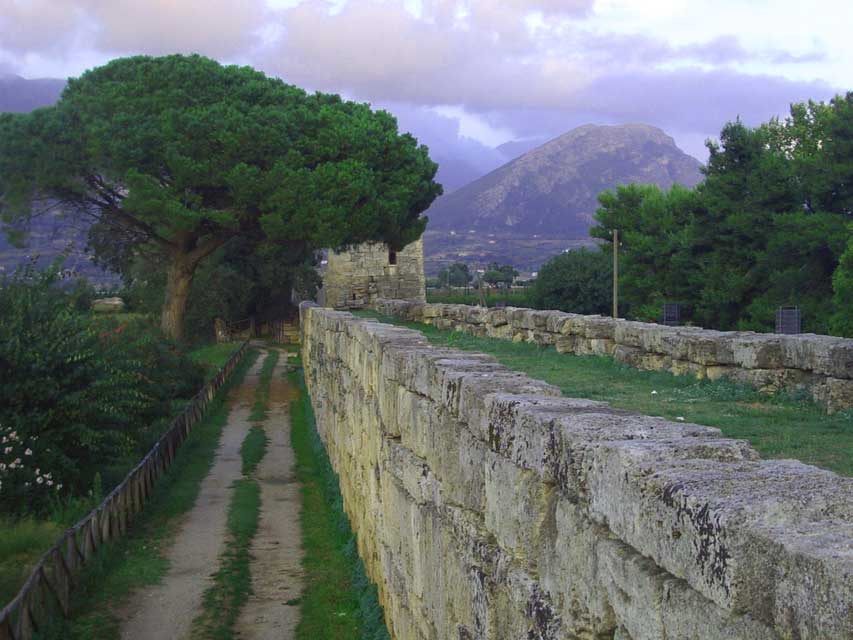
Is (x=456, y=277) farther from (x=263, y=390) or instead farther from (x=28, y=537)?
(x=28, y=537)

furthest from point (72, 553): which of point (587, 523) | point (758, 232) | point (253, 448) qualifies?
point (758, 232)

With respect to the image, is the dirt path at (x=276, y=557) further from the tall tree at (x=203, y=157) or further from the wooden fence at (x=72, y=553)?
the tall tree at (x=203, y=157)

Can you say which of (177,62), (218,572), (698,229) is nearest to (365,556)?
(218,572)

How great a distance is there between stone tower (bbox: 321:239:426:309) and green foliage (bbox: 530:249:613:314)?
17.2 meters

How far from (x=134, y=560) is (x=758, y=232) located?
28.7 metres

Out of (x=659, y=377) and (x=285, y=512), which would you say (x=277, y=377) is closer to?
(x=285, y=512)

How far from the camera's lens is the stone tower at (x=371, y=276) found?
123 ft

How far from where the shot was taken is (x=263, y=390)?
29.0m

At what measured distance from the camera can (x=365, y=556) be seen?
31.1 feet

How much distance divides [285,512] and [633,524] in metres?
11.1

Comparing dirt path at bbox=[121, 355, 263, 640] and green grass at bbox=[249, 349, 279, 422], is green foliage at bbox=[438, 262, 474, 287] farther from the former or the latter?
dirt path at bbox=[121, 355, 263, 640]

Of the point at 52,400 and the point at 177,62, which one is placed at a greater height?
the point at 177,62

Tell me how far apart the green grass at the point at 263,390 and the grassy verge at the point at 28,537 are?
870 cm

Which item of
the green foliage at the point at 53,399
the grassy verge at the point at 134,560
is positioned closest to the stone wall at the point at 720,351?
the grassy verge at the point at 134,560
